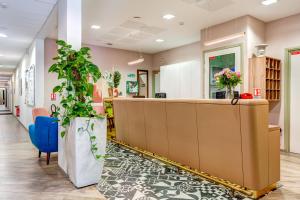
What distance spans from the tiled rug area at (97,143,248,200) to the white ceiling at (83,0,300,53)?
130 inches

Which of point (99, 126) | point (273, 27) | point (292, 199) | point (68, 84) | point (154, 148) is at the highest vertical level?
point (273, 27)

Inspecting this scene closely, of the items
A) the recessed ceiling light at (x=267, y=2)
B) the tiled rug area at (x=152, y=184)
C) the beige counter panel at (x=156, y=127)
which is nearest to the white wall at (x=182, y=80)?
the recessed ceiling light at (x=267, y=2)

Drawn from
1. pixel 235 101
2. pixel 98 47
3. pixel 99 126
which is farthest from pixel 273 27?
pixel 98 47

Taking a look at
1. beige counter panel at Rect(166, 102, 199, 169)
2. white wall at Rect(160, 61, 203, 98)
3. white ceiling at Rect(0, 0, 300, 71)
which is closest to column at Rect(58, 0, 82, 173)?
white ceiling at Rect(0, 0, 300, 71)

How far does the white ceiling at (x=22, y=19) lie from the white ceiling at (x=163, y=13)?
917 millimetres

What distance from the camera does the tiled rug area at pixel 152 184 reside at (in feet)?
8.69

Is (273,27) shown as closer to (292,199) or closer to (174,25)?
(174,25)

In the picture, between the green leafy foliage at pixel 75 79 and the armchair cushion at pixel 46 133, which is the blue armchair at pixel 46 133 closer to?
the armchair cushion at pixel 46 133

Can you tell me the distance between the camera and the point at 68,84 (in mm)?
3072

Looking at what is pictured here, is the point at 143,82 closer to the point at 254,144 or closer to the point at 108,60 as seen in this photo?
the point at 108,60

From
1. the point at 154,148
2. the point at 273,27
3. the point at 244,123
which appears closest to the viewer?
the point at 244,123

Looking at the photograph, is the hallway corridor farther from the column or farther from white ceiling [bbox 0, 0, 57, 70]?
white ceiling [bbox 0, 0, 57, 70]

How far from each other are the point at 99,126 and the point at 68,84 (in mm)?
792

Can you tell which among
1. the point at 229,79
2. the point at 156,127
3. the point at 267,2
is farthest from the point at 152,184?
the point at 267,2
